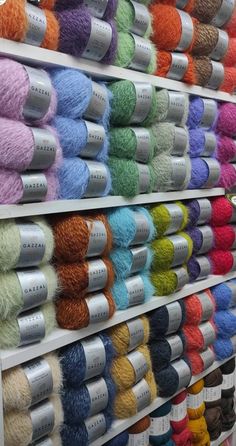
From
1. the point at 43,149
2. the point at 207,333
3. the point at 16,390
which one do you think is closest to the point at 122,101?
the point at 43,149

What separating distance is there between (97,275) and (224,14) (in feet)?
2.53

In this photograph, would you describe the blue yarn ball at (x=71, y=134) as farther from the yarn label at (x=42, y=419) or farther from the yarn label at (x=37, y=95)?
the yarn label at (x=42, y=419)

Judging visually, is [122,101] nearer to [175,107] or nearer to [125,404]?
[175,107]

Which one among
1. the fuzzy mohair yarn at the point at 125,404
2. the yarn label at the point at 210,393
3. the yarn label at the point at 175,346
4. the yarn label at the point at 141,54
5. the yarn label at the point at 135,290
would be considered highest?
the yarn label at the point at 141,54

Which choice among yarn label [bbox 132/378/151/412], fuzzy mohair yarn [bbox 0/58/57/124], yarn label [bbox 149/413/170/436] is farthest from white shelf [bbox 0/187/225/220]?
yarn label [bbox 149/413/170/436]

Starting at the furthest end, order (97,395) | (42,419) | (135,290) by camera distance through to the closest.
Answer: (135,290) < (97,395) < (42,419)

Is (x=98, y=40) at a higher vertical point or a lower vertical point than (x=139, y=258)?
higher

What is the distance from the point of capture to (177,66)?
1.12 m

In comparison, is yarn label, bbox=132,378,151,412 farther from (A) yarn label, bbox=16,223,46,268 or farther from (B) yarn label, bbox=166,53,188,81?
(B) yarn label, bbox=166,53,188,81

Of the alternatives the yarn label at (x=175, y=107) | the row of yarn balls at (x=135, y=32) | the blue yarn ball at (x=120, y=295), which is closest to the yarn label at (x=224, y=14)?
the row of yarn balls at (x=135, y=32)

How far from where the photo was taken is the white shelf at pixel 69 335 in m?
0.78

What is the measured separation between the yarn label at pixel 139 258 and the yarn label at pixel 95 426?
0.98 ft

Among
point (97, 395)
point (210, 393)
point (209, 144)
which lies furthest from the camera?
point (210, 393)

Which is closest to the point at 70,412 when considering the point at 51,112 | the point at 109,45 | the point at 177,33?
the point at 51,112
